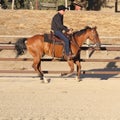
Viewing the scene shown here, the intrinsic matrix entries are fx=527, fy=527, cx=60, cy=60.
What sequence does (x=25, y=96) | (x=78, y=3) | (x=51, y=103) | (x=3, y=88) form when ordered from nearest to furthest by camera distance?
(x=51, y=103) < (x=25, y=96) < (x=3, y=88) < (x=78, y=3)

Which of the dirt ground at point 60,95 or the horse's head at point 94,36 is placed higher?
the horse's head at point 94,36

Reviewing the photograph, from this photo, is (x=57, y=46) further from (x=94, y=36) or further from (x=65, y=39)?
(x=94, y=36)

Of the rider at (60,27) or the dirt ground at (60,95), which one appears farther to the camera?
the rider at (60,27)

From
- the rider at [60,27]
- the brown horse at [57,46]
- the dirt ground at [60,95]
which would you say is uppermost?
the rider at [60,27]

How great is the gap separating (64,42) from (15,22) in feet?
38.4

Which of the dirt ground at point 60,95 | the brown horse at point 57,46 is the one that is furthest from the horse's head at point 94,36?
the dirt ground at point 60,95

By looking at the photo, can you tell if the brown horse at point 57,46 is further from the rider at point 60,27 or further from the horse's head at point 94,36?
the rider at point 60,27

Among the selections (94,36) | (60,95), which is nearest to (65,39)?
(94,36)

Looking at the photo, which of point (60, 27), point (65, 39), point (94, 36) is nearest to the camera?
point (60, 27)

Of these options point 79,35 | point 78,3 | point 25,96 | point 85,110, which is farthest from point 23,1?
point 85,110

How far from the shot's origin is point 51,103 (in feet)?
39.8

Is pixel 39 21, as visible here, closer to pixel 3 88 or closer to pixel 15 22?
pixel 15 22

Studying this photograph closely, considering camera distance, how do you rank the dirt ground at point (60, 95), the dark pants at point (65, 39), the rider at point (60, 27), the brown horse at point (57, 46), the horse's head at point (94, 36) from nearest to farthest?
1. the dirt ground at point (60, 95)
2. the rider at point (60, 27)
3. the dark pants at point (65, 39)
4. the horse's head at point (94, 36)
5. the brown horse at point (57, 46)

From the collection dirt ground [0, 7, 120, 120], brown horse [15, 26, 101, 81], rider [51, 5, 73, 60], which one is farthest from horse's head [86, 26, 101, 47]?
dirt ground [0, 7, 120, 120]
